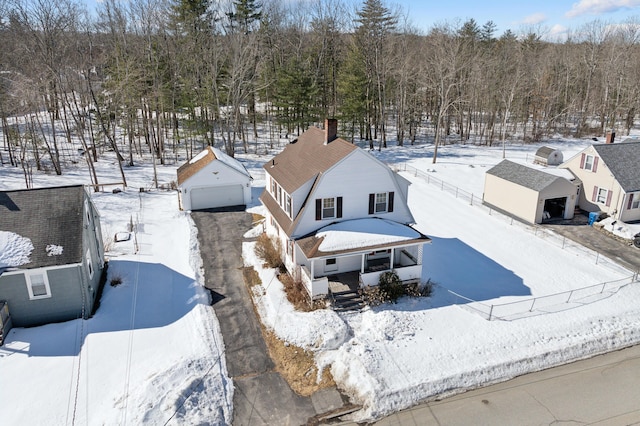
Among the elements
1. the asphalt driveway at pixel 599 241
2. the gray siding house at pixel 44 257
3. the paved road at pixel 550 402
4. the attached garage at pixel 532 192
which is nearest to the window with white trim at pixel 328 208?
the paved road at pixel 550 402

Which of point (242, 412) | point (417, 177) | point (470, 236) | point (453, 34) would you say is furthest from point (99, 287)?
point (453, 34)

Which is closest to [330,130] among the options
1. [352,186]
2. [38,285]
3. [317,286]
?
[352,186]

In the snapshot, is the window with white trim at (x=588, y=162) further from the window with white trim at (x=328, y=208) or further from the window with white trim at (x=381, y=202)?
the window with white trim at (x=328, y=208)

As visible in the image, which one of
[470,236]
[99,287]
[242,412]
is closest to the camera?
[242,412]

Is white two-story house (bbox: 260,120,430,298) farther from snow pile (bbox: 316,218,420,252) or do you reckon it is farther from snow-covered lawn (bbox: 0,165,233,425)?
snow-covered lawn (bbox: 0,165,233,425)

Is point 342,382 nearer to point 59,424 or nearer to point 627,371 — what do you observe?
point 59,424
